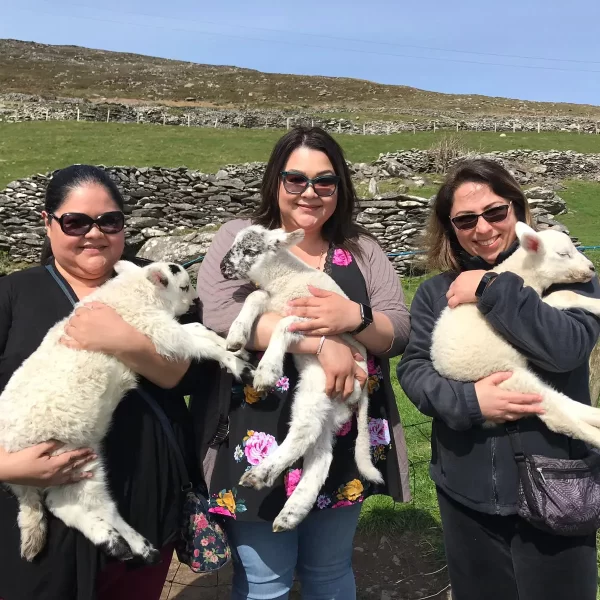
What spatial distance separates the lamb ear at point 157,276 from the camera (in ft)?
9.85

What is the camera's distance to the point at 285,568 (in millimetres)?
2609

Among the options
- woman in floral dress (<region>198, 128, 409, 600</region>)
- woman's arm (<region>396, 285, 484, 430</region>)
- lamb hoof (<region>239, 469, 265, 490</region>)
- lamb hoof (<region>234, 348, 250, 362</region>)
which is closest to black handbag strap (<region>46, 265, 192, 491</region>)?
woman in floral dress (<region>198, 128, 409, 600</region>)

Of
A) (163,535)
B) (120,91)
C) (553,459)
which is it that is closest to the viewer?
(553,459)

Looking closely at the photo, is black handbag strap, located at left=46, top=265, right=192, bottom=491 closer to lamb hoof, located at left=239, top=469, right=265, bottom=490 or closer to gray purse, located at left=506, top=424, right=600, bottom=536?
lamb hoof, located at left=239, top=469, right=265, bottom=490

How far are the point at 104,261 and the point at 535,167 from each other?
2538 centimetres

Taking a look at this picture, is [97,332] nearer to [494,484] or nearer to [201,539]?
[201,539]

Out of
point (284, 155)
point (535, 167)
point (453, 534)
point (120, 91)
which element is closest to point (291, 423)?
point (453, 534)

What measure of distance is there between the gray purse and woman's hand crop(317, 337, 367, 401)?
0.88 m

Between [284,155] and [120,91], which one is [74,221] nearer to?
[284,155]

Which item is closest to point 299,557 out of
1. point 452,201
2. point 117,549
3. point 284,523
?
point 284,523

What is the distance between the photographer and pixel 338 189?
2.98 m

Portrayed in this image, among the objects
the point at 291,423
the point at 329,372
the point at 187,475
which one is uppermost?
the point at 329,372

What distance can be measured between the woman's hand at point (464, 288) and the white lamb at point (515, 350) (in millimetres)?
86

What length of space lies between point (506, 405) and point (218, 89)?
6919 centimetres
